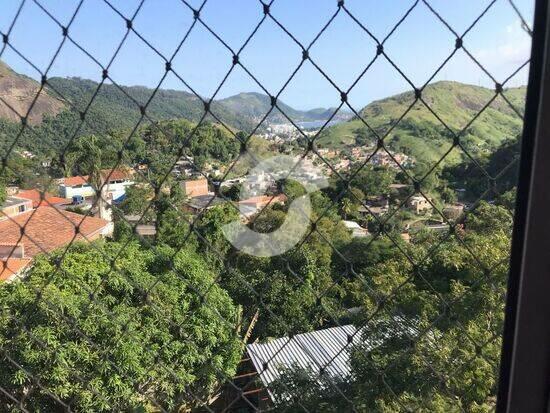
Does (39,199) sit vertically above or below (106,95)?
below

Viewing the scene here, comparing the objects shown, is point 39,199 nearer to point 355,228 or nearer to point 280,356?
point 280,356

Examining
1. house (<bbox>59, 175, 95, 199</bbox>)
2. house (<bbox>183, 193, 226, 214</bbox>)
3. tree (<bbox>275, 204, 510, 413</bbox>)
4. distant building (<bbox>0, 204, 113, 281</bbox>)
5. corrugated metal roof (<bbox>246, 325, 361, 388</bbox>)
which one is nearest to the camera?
house (<bbox>183, 193, 226, 214</bbox>)

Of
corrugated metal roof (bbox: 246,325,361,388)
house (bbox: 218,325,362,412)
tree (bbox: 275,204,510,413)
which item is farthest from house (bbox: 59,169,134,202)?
corrugated metal roof (bbox: 246,325,361,388)

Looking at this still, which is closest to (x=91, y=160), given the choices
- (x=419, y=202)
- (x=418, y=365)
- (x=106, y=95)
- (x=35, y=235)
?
(x=106, y=95)

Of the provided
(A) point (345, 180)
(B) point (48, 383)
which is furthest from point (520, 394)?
(B) point (48, 383)

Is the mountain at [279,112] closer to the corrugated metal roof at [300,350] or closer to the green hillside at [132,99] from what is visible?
the green hillside at [132,99]

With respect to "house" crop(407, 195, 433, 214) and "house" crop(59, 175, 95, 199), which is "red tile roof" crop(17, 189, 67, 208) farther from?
"house" crop(407, 195, 433, 214)

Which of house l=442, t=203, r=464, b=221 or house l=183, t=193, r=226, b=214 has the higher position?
house l=442, t=203, r=464, b=221

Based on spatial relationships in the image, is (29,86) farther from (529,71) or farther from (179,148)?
(529,71)
